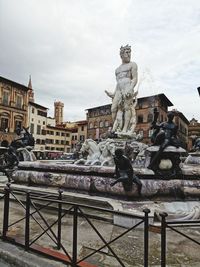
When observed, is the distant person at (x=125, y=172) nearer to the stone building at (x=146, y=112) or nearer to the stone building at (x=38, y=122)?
the stone building at (x=146, y=112)

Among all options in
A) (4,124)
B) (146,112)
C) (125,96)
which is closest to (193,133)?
(125,96)

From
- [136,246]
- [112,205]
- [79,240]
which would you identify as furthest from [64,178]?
[136,246]

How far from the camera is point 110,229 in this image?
4.62m

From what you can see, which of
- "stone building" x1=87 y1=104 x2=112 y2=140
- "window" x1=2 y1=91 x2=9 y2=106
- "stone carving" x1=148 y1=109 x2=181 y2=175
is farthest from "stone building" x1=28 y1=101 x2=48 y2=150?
"stone carving" x1=148 y1=109 x2=181 y2=175

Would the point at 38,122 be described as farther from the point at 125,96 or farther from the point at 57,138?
the point at 125,96

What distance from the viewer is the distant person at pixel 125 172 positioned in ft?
17.6

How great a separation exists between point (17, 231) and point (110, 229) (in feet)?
5.05

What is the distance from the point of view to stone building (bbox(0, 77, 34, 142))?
50625 millimetres

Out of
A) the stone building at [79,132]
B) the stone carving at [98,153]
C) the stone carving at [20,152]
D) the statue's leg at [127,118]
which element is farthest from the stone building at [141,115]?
the stone carving at [98,153]

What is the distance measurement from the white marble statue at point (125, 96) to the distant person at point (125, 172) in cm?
577

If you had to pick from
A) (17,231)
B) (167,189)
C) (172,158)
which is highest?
(172,158)

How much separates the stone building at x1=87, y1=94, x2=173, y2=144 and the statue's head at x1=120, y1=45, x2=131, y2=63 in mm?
41781

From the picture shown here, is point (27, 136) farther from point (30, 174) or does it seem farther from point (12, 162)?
point (30, 174)

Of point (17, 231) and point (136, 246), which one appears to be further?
point (17, 231)
